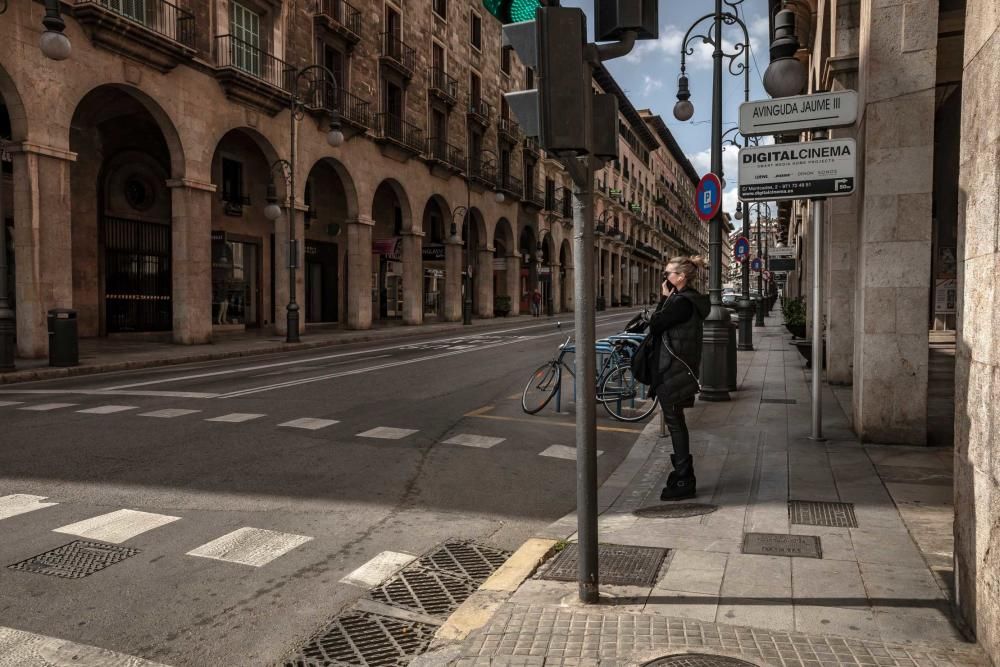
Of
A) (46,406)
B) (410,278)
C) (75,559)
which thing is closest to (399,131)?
(410,278)

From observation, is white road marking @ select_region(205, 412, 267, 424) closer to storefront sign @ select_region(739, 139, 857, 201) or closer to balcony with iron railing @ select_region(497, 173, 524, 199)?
storefront sign @ select_region(739, 139, 857, 201)

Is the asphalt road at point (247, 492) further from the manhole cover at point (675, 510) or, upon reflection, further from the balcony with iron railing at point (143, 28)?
the balcony with iron railing at point (143, 28)

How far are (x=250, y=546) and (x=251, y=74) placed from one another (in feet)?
63.9

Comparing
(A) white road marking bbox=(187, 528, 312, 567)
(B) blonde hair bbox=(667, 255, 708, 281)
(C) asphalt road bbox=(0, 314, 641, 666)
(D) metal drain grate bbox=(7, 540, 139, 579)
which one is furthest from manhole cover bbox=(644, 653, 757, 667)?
(B) blonde hair bbox=(667, 255, 708, 281)

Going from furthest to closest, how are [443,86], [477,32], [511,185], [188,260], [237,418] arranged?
[511,185], [477,32], [443,86], [188,260], [237,418]

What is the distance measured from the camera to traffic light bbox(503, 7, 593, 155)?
2.96m

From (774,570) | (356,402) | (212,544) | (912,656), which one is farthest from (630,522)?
(356,402)

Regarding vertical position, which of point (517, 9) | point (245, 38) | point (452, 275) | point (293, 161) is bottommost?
point (452, 275)

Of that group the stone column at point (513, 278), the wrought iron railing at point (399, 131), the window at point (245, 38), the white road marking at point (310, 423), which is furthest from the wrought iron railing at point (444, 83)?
the white road marking at point (310, 423)

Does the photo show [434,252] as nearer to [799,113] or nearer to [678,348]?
[799,113]

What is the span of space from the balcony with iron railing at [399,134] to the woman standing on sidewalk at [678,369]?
2419cm

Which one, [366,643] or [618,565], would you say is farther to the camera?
[618,565]

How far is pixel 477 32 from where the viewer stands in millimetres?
38469

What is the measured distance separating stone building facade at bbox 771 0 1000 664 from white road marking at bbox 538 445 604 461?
8.85ft
